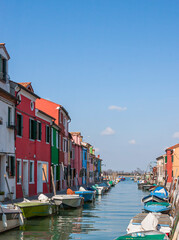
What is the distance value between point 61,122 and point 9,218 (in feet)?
79.0

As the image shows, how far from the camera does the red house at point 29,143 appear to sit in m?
25.0

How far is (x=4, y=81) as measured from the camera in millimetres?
23125

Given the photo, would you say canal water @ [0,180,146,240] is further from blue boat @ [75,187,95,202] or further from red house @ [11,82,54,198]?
blue boat @ [75,187,95,202]

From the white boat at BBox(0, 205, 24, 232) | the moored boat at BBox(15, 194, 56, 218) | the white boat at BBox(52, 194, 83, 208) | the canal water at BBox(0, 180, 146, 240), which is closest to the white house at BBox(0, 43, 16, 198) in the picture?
the white boat at BBox(52, 194, 83, 208)

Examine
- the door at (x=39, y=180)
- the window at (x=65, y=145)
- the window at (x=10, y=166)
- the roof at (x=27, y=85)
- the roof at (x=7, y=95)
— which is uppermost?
the roof at (x=27, y=85)

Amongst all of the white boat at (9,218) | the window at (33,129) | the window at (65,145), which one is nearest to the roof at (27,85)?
the window at (33,129)

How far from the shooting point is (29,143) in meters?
27.2

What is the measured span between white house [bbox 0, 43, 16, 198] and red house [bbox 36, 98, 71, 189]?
1181cm

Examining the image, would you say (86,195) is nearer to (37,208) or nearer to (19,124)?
(19,124)

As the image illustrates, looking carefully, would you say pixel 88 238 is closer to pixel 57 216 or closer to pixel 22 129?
pixel 57 216

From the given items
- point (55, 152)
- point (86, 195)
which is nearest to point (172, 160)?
point (55, 152)

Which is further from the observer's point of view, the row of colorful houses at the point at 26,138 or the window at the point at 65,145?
the window at the point at 65,145

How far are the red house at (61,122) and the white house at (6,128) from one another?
11.8m

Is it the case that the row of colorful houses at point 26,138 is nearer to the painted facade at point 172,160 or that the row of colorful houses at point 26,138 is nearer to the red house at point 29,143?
the red house at point 29,143
